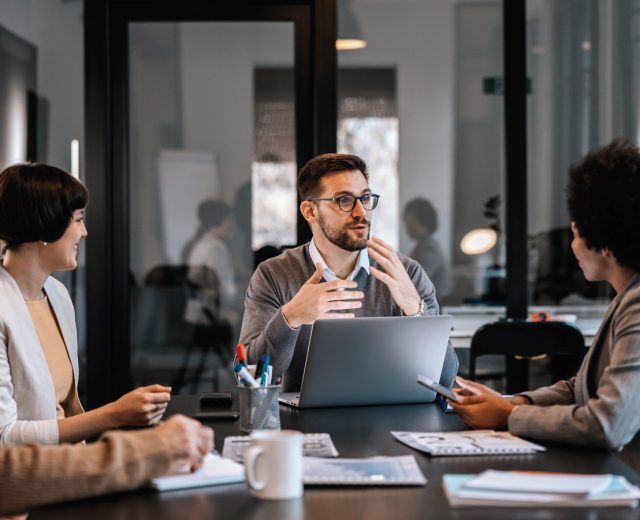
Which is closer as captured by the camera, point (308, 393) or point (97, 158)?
point (308, 393)

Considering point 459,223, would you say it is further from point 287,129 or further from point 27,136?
point 27,136

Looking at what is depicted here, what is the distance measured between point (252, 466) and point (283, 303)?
1.45m

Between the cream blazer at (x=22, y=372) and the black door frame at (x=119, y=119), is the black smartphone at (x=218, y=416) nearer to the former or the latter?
the cream blazer at (x=22, y=372)

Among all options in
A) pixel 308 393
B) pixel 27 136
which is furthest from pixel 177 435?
pixel 27 136

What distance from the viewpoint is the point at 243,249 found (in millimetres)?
4605

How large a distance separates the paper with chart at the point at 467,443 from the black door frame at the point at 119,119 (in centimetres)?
262

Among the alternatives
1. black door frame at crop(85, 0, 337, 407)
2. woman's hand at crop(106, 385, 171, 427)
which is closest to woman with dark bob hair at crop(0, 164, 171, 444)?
woman's hand at crop(106, 385, 171, 427)

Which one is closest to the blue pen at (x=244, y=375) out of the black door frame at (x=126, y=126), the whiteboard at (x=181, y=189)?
the black door frame at (x=126, y=126)

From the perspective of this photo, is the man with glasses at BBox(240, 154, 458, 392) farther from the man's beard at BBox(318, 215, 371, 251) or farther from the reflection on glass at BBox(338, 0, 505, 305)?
the reflection on glass at BBox(338, 0, 505, 305)

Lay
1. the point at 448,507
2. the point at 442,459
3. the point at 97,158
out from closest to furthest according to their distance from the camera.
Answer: the point at 448,507 → the point at 442,459 → the point at 97,158

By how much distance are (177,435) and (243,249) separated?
10.2 ft

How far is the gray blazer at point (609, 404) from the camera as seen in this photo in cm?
178

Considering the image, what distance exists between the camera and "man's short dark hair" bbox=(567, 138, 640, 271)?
6.32 feet

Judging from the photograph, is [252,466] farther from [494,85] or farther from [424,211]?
[494,85]
